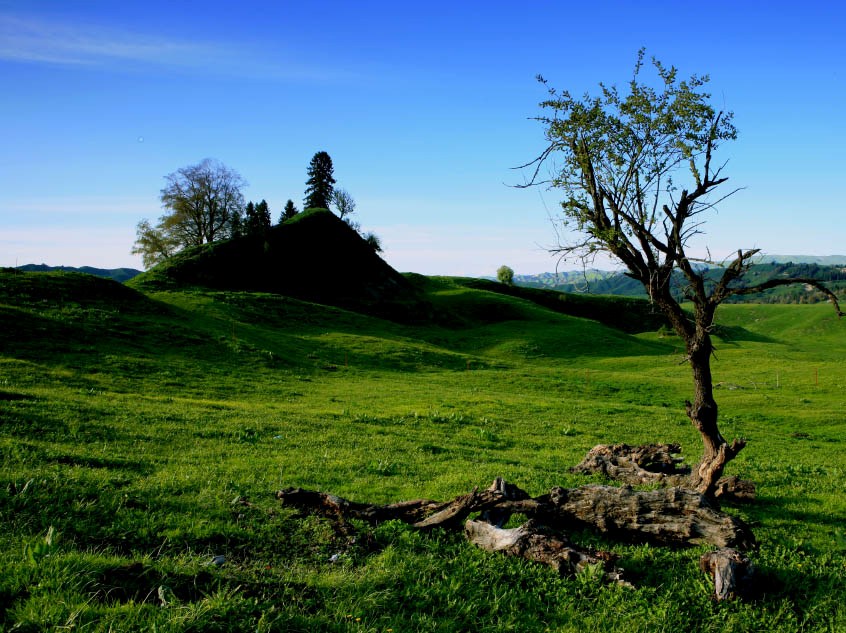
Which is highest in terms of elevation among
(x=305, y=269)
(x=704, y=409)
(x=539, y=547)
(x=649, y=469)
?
(x=305, y=269)

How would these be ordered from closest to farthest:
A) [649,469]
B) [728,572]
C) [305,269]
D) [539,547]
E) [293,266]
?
[728,572] → [539,547] → [649,469] → [293,266] → [305,269]

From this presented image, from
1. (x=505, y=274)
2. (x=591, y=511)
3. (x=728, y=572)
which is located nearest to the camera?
(x=728, y=572)

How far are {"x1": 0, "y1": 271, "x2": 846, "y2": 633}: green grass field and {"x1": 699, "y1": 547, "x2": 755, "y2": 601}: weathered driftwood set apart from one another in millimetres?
189

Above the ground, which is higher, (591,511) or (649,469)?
(591,511)

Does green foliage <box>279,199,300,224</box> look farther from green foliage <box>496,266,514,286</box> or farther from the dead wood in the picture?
the dead wood

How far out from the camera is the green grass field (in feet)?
20.4

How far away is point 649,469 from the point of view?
13.4 meters

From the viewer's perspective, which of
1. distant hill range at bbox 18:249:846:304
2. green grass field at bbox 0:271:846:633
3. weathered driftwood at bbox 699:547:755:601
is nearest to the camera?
green grass field at bbox 0:271:846:633

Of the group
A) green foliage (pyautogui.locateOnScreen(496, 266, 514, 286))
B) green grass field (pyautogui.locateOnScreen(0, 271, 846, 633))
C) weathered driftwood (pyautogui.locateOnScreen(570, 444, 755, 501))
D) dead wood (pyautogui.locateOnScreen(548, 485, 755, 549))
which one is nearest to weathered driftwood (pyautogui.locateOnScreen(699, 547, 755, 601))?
green grass field (pyautogui.locateOnScreen(0, 271, 846, 633))

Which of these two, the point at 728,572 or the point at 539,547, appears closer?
the point at 728,572

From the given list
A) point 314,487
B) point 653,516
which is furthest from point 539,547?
point 314,487

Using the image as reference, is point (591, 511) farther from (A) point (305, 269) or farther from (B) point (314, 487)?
(A) point (305, 269)

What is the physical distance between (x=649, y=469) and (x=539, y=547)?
21.9 feet

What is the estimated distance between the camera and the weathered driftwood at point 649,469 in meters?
11.9
